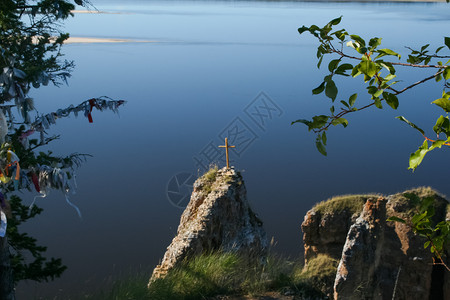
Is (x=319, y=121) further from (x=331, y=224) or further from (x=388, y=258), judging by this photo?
(x=331, y=224)

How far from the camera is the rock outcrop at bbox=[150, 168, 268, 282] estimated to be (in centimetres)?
1205

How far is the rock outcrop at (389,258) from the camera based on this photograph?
1930 cm

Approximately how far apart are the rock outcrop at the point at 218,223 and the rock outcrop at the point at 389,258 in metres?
6.65

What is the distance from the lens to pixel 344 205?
78.1ft

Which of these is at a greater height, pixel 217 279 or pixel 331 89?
pixel 331 89

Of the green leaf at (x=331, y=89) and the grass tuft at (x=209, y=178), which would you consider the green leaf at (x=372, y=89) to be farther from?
the grass tuft at (x=209, y=178)

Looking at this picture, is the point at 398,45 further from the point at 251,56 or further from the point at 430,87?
the point at 251,56

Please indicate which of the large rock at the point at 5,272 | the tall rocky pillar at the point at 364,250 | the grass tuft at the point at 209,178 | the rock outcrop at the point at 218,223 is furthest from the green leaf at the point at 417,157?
the tall rocky pillar at the point at 364,250

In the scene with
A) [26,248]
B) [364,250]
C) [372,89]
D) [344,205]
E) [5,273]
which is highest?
[344,205]

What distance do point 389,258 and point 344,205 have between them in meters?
3.79

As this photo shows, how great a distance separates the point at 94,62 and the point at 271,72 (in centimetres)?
3329

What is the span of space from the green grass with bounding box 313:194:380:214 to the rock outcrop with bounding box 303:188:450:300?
8.10ft

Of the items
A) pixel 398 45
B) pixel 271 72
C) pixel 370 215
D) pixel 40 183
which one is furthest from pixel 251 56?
pixel 40 183

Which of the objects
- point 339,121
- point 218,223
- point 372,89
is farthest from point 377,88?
point 218,223
